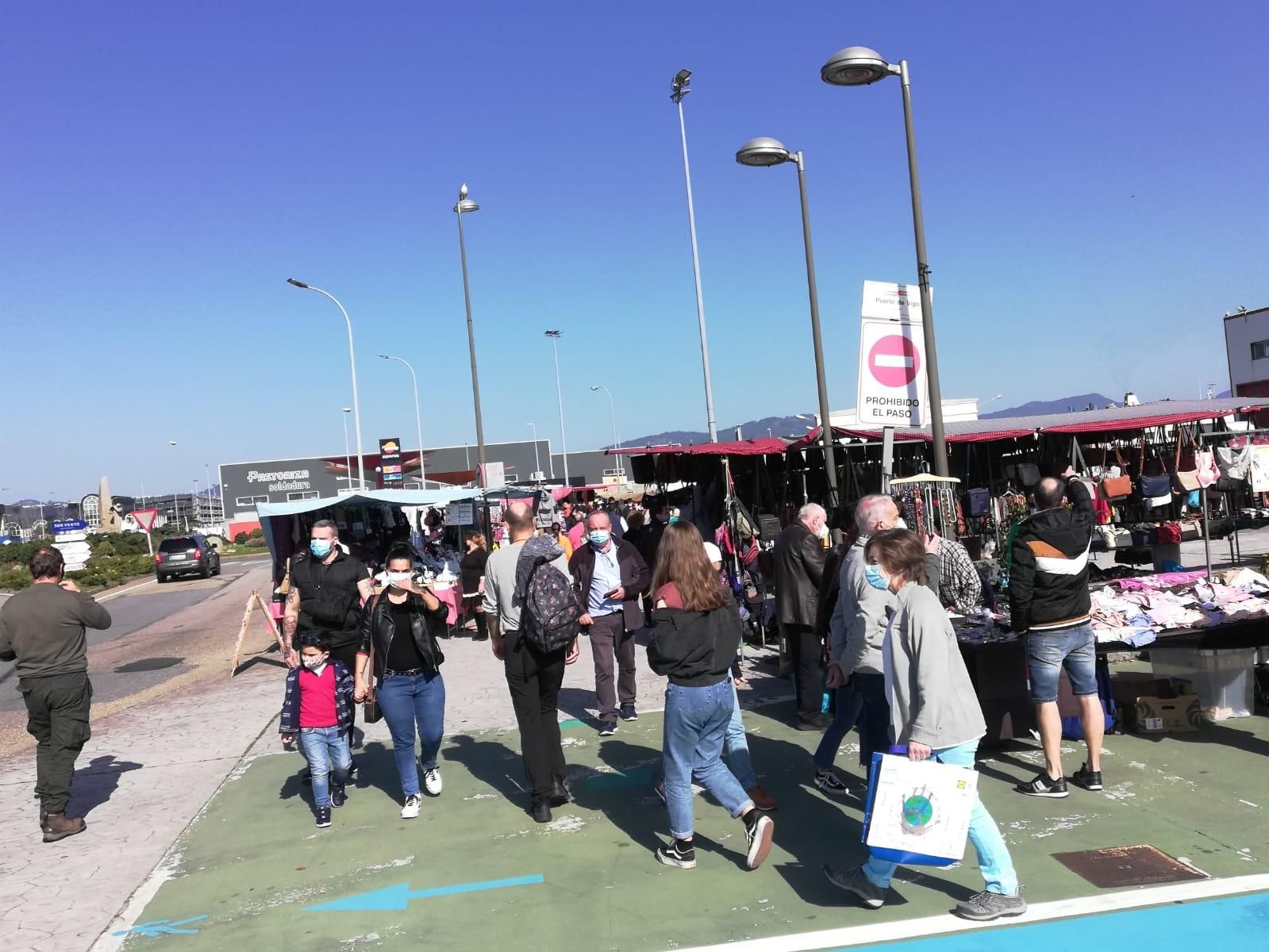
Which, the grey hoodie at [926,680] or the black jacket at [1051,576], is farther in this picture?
the black jacket at [1051,576]

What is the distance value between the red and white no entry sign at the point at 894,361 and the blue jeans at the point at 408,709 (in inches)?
158

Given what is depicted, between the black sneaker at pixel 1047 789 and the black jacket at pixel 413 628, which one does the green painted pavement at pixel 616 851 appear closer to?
the black sneaker at pixel 1047 789

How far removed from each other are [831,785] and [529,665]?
6.48 ft

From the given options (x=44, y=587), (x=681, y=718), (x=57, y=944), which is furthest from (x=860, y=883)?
(x=44, y=587)

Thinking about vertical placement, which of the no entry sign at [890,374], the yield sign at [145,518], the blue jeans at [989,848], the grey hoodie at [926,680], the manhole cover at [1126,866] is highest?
the no entry sign at [890,374]

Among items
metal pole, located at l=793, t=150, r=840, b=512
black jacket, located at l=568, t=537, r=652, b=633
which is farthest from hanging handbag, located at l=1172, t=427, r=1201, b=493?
black jacket, located at l=568, t=537, r=652, b=633

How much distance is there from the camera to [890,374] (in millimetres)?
7367

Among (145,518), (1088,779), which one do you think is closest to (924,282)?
(1088,779)

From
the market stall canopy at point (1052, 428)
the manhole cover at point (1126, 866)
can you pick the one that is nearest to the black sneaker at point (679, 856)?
the manhole cover at point (1126, 866)

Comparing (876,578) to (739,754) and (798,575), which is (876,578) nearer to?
(739,754)

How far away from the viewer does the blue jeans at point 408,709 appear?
592 cm

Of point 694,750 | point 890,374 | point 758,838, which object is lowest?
point 758,838

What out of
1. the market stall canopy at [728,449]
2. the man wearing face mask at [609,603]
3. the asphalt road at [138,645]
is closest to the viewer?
the man wearing face mask at [609,603]

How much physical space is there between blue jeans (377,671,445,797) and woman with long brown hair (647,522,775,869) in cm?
195
